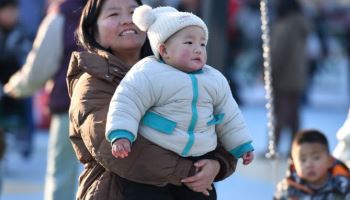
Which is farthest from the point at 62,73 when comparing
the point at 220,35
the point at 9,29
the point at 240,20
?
the point at 240,20

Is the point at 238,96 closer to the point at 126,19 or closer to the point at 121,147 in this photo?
the point at 126,19

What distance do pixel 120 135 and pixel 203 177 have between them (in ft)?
1.35

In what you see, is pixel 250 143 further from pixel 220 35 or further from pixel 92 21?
pixel 220 35

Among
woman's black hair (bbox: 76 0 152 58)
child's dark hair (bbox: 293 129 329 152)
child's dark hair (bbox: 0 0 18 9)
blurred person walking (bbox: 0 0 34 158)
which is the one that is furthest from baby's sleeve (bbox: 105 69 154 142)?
child's dark hair (bbox: 0 0 18 9)

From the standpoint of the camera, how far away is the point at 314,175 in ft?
18.2

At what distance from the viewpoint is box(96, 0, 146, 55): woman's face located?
4328mm

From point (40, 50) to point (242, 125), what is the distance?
297 centimetres

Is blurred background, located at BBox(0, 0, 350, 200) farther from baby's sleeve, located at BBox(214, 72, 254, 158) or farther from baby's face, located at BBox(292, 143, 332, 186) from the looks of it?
baby's sleeve, located at BBox(214, 72, 254, 158)

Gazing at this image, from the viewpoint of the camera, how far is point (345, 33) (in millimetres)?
24141

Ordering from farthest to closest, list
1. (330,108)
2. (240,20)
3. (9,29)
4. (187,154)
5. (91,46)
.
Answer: (240,20) → (330,108) → (9,29) → (91,46) → (187,154)

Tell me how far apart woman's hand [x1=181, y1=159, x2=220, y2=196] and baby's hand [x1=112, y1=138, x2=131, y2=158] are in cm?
31

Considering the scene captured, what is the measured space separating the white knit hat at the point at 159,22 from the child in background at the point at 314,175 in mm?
1620

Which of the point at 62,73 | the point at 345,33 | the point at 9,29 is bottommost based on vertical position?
the point at 345,33

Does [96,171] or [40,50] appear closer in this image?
[96,171]
